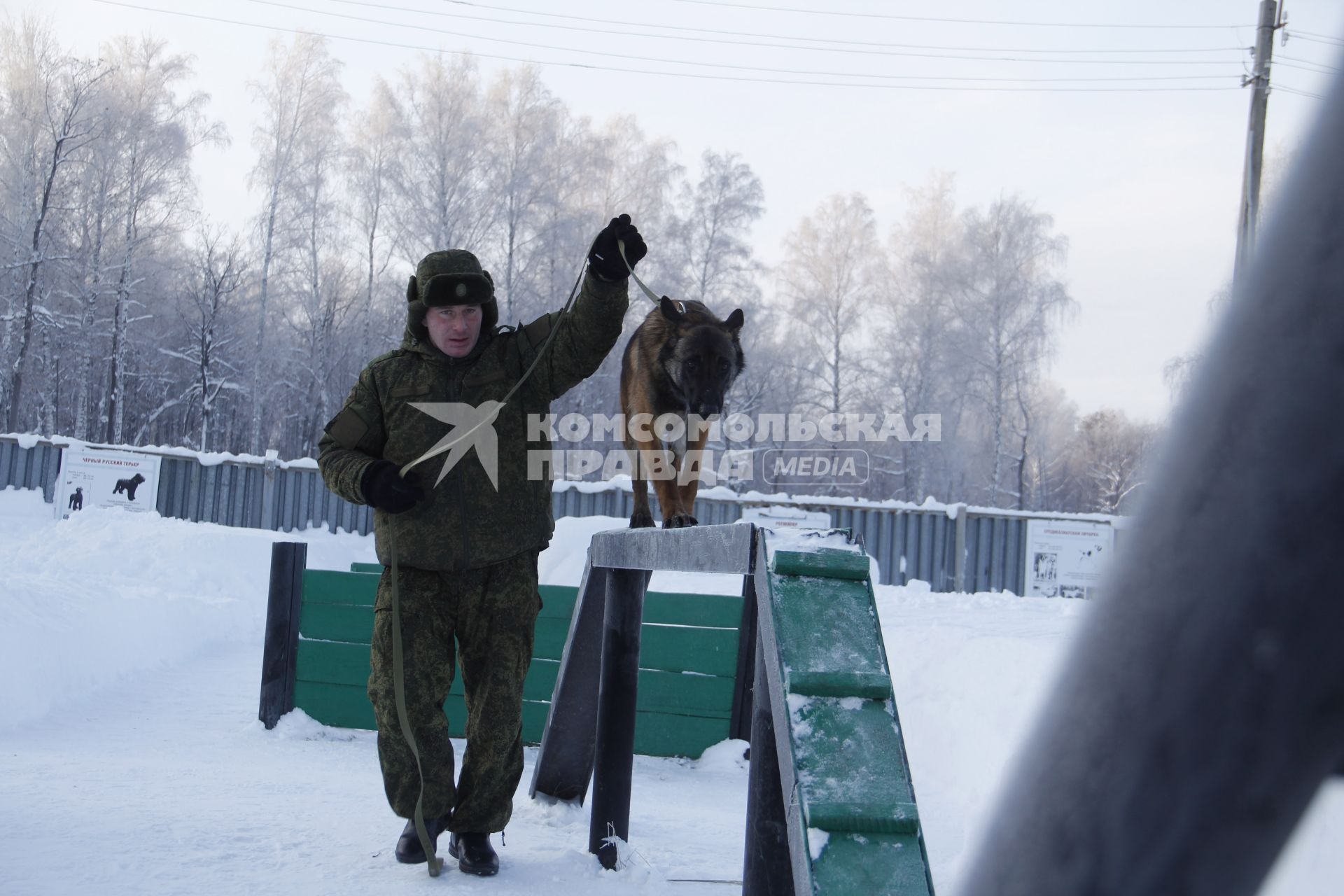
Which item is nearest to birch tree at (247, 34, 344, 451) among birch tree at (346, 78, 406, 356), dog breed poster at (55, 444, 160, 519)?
birch tree at (346, 78, 406, 356)

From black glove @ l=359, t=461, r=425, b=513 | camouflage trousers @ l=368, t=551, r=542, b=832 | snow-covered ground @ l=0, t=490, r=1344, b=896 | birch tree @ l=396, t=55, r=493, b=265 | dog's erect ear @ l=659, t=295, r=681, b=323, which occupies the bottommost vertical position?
snow-covered ground @ l=0, t=490, r=1344, b=896

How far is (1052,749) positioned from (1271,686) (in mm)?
90

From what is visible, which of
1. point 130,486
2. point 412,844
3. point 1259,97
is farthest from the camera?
point 130,486

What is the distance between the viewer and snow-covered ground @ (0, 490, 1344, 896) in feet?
10.5

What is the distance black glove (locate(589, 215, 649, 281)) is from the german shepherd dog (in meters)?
1.42

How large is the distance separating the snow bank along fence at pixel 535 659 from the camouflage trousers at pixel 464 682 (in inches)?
113

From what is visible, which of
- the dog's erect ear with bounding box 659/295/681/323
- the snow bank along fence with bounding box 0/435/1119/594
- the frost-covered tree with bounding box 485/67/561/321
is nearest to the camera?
the dog's erect ear with bounding box 659/295/681/323

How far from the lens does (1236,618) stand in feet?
1.03

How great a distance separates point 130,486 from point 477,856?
14.9m

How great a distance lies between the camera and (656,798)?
5184mm

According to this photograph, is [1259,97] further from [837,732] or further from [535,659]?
[837,732]

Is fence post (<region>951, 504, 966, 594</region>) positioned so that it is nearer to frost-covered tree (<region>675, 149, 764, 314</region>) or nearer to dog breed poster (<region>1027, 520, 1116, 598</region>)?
dog breed poster (<region>1027, 520, 1116, 598</region>)

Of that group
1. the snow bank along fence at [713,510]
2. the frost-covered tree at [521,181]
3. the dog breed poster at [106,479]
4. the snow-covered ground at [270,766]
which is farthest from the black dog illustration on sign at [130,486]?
the frost-covered tree at [521,181]

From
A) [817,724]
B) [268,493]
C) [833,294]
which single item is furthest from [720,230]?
[817,724]
